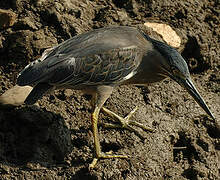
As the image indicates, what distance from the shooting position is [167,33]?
4.71 meters

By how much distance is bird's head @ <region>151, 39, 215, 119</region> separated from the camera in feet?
12.4

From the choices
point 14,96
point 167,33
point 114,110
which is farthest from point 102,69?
point 167,33

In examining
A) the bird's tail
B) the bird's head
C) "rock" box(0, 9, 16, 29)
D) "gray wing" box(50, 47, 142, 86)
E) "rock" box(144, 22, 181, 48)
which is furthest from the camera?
"rock" box(144, 22, 181, 48)

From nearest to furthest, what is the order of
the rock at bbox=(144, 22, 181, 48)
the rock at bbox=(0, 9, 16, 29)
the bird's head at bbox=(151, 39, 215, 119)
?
the bird's head at bbox=(151, 39, 215, 119)
the rock at bbox=(0, 9, 16, 29)
the rock at bbox=(144, 22, 181, 48)

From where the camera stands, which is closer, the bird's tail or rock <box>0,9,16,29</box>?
the bird's tail

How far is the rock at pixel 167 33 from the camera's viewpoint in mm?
4617

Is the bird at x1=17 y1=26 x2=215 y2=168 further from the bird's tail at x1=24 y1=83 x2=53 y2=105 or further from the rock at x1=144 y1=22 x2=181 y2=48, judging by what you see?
the rock at x1=144 y1=22 x2=181 y2=48

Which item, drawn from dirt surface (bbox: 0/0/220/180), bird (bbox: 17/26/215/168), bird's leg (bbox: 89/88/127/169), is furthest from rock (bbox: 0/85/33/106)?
bird's leg (bbox: 89/88/127/169)

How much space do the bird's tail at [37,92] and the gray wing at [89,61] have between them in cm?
7

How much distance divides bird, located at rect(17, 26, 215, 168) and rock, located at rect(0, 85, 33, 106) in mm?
287

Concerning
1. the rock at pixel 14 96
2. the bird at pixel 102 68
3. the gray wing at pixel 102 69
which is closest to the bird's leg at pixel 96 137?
the bird at pixel 102 68

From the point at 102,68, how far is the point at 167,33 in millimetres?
1258

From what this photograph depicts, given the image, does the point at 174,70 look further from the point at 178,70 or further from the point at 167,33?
the point at 167,33

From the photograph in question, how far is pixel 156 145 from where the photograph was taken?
3799mm
